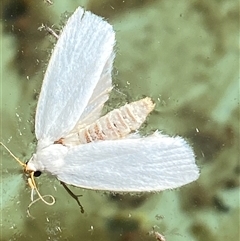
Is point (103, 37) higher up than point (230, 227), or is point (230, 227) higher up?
point (103, 37)

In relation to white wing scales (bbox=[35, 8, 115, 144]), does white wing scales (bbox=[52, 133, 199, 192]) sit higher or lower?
lower

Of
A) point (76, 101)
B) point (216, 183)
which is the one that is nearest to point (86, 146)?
point (76, 101)

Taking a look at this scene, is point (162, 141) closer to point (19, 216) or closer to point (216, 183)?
point (216, 183)

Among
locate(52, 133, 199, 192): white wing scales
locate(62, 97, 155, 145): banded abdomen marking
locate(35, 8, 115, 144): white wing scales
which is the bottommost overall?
locate(52, 133, 199, 192): white wing scales

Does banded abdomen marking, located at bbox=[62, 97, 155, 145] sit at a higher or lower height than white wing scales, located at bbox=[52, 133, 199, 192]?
higher
